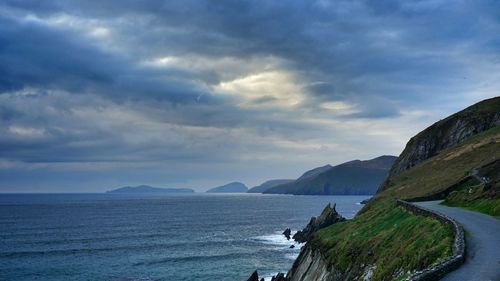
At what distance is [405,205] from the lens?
177 ft

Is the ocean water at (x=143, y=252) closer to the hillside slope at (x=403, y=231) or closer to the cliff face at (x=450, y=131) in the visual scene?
the hillside slope at (x=403, y=231)

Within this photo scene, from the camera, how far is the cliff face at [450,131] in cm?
11051

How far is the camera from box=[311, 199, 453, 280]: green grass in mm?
30969

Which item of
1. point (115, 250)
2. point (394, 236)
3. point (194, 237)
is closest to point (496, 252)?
point (394, 236)

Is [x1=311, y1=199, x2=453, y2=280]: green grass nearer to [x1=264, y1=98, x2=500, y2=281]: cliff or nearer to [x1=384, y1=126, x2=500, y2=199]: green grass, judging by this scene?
[x1=264, y1=98, x2=500, y2=281]: cliff

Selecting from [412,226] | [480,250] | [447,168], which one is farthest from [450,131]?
[480,250]

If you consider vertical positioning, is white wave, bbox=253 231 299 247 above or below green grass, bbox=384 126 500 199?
below

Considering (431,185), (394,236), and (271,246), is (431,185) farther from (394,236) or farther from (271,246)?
(271,246)

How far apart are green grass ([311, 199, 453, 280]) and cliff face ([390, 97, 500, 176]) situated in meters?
59.2

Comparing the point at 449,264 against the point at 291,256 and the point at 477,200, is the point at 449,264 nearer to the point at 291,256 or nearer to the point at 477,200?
the point at 477,200

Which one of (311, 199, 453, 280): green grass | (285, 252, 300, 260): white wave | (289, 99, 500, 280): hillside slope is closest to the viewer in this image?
(311, 199, 453, 280): green grass

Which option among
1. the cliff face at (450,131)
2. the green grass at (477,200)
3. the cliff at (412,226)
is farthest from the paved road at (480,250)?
the cliff face at (450,131)

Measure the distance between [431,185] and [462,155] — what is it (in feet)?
62.9

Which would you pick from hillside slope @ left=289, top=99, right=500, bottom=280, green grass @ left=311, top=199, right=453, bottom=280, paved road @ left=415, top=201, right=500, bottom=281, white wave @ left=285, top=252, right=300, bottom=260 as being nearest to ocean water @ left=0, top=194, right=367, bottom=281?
white wave @ left=285, top=252, right=300, bottom=260
